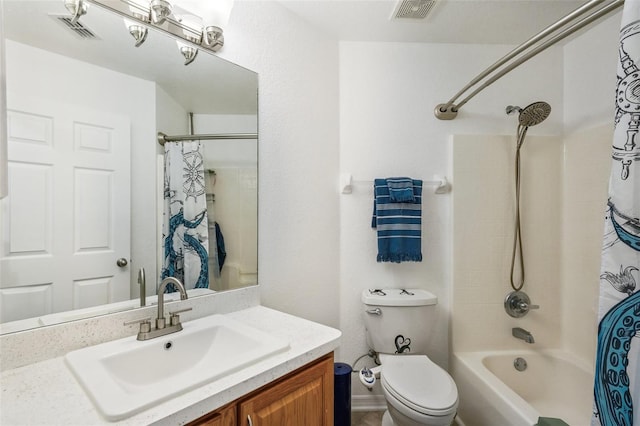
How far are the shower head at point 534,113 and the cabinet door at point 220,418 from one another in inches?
72.9

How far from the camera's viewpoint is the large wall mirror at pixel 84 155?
Answer: 81cm

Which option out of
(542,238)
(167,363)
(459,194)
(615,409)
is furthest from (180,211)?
(542,238)

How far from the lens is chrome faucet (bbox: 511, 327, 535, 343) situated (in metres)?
1.68

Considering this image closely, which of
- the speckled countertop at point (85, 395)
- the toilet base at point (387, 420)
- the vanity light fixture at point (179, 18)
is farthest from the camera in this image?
the toilet base at point (387, 420)

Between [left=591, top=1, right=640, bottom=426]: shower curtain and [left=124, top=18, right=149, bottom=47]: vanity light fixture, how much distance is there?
1.48 m

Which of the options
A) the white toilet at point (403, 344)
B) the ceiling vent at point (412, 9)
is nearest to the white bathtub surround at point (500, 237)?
the white toilet at point (403, 344)

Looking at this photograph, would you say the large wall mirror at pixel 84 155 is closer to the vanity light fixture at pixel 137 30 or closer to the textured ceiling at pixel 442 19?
the vanity light fixture at pixel 137 30

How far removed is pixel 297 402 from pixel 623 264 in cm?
95

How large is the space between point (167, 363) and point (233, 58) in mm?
1281

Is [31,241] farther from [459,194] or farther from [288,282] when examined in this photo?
[459,194]

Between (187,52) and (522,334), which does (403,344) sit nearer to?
(522,334)

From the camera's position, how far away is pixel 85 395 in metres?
0.67

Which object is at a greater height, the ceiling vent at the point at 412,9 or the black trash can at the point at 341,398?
the ceiling vent at the point at 412,9

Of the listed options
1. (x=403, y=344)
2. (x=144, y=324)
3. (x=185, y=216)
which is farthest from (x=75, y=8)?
(x=403, y=344)
